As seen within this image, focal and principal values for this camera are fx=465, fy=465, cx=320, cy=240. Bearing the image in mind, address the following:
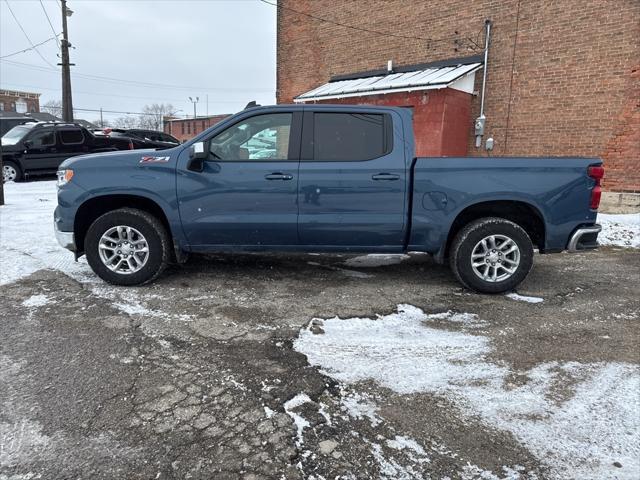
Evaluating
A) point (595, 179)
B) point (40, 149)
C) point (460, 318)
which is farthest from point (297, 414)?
point (40, 149)

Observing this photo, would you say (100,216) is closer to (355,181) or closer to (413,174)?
(355,181)

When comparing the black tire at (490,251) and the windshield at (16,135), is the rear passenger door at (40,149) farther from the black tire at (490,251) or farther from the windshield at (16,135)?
the black tire at (490,251)

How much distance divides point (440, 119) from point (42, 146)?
37.3 feet

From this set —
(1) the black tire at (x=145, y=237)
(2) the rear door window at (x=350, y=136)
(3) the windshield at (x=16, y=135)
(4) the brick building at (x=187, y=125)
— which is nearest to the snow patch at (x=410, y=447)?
(2) the rear door window at (x=350, y=136)

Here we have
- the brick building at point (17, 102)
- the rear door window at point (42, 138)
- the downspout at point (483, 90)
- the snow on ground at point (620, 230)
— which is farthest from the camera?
the brick building at point (17, 102)

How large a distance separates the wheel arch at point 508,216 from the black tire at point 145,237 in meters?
2.90

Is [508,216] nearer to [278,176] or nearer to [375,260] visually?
[375,260]

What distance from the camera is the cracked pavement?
90.7 inches

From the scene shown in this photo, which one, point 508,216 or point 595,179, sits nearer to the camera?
point 595,179

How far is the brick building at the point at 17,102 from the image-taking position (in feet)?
201

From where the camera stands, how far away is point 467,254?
4.73 metres

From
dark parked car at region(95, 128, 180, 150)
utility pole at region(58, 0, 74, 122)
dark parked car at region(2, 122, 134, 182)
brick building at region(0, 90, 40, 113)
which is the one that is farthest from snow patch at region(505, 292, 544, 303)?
brick building at region(0, 90, 40, 113)

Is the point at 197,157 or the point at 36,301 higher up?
the point at 197,157

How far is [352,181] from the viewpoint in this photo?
4.62m
